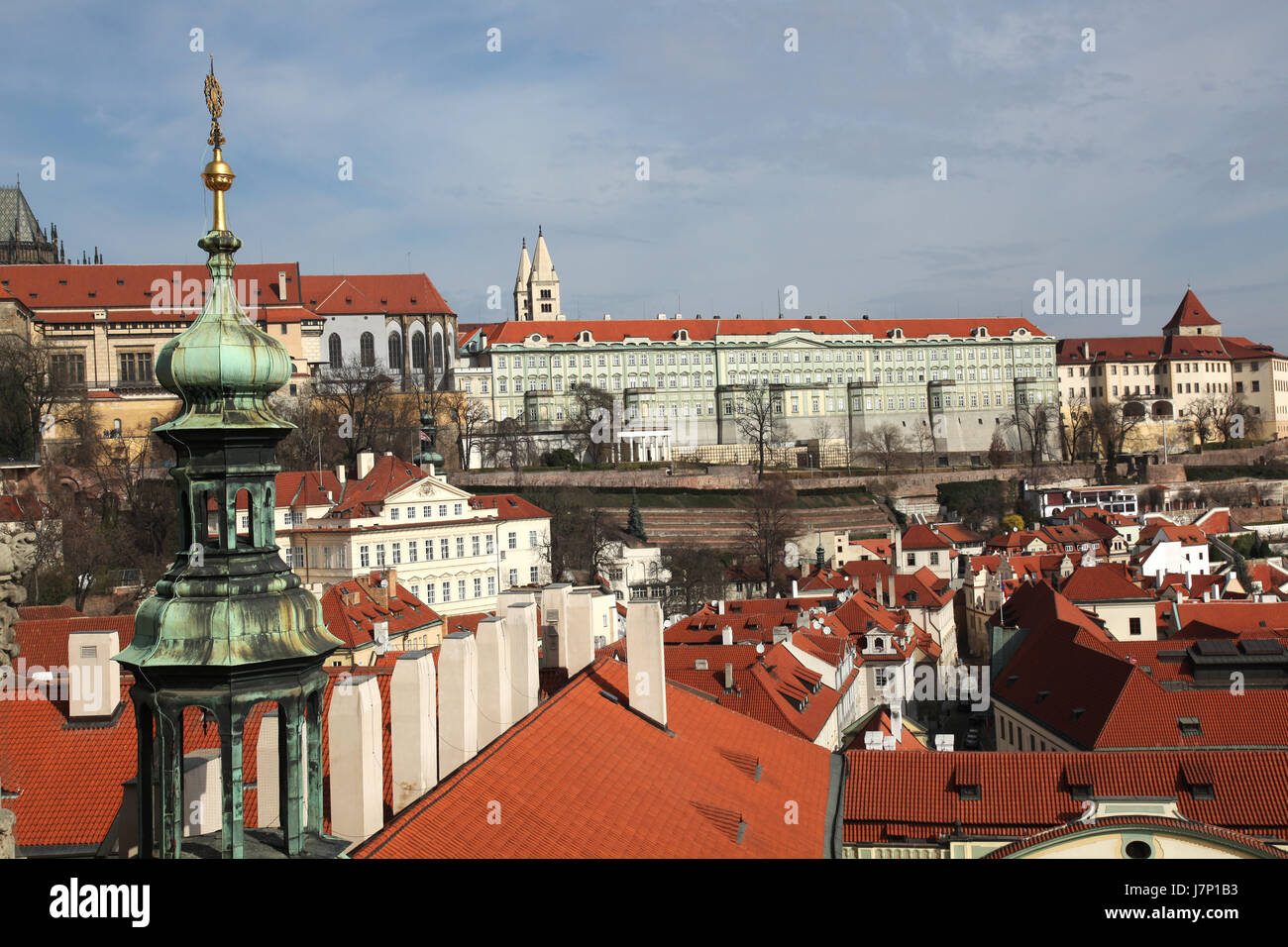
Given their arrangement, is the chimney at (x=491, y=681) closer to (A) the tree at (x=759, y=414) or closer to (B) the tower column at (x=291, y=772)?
(B) the tower column at (x=291, y=772)

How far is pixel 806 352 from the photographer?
109 m

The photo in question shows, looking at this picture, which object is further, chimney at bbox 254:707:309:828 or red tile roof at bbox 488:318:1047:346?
red tile roof at bbox 488:318:1047:346

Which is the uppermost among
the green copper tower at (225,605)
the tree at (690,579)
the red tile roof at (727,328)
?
the red tile roof at (727,328)

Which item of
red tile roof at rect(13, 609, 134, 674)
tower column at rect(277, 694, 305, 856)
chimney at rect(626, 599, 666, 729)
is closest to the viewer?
tower column at rect(277, 694, 305, 856)

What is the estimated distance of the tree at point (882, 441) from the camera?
100438 mm

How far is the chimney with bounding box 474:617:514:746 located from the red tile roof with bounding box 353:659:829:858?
29 cm

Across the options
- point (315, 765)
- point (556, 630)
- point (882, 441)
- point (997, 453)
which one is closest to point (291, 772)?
point (315, 765)

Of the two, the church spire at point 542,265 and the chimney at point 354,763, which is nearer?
the chimney at point 354,763

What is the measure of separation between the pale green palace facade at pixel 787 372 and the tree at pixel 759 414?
0.35 metres

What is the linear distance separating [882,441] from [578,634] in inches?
3775

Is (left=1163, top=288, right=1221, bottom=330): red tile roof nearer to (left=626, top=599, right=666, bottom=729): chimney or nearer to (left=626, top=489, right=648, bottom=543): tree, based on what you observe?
(left=626, top=489, right=648, bottom=543): tree

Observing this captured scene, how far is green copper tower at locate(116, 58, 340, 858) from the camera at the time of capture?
6.66m

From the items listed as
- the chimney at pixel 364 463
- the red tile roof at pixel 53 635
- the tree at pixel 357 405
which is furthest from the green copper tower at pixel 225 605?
the tree at pixel 357 405

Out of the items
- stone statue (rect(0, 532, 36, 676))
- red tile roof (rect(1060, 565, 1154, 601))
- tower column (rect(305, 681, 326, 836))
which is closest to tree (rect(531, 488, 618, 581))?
red tile roof (rect(1060, 565, 1154, 601))
